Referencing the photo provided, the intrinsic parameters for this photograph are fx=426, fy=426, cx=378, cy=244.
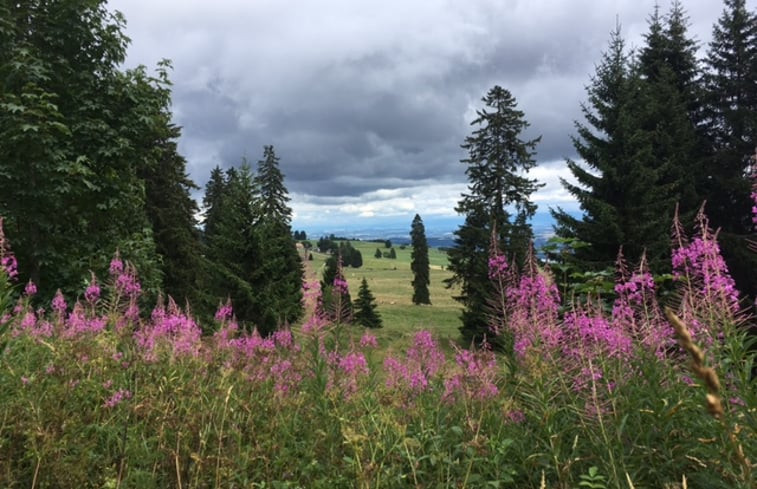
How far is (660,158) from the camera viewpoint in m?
22.2

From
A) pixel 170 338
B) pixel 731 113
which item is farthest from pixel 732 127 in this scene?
pixel 170 338

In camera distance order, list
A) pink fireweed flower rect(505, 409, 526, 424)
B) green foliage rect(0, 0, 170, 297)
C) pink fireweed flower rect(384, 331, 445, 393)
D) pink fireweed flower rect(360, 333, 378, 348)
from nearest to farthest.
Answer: pink fireweed flower rect(505, 409, 526, 424) → pink fireweed flower rect(384, 331, 445, 393) → pink fireweed flower rect(360, 333, 378, 348) → green foliage rect(0, 0, 170, 297)

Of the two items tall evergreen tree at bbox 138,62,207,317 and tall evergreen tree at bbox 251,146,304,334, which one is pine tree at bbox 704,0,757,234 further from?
tall evergreen tree at bbox 138,62,207,317

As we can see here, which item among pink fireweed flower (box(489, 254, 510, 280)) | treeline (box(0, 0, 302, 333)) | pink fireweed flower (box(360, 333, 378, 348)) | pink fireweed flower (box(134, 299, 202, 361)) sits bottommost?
pink fireweed flower (box(360, 333, 378, 348))

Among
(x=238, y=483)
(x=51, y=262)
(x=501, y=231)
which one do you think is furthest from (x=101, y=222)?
(x=501, y=231)

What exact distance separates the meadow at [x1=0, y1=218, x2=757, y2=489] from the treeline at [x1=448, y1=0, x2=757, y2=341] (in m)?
11.4

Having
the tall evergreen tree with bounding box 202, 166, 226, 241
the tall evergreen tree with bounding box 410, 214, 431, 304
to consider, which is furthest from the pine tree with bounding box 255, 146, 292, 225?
the tall evergreen tree with bounding box 410, 214, 431, 304

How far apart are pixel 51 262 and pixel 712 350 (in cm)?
1289

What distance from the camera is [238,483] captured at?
3.47m

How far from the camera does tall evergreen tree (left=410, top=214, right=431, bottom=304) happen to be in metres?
63.5

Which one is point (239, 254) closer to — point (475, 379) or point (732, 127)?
point (475, 379)

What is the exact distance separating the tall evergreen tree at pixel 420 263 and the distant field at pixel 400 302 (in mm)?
1723

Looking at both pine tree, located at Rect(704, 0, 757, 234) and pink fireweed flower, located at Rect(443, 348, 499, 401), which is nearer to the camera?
pink fireweed flower, located at Rect(443, 348, 499, 401)

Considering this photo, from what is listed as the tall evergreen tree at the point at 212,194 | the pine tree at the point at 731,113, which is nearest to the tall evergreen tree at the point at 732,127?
the pine tree at the point at 731,113
